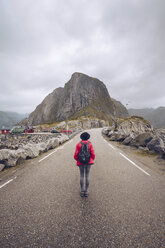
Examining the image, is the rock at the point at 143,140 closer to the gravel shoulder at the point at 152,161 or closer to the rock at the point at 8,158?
the gravel shoulder at the point at 152,161

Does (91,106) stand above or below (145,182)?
above

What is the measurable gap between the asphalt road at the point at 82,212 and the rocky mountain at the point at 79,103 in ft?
369

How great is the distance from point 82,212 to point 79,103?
134 metres

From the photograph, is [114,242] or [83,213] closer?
[114,242]

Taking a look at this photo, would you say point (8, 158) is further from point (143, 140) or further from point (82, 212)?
point (143, 140)

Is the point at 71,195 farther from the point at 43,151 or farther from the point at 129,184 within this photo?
the point at 43,151

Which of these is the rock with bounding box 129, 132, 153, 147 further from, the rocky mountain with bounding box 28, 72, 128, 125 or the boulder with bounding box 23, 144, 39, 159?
the rocky mountain with bounding box 28, 72, 128, 125

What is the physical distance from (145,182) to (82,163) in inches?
118

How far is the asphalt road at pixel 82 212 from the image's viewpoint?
7.08 ft

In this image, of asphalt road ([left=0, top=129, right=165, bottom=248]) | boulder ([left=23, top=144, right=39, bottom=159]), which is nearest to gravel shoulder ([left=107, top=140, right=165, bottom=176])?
asphalt road ([left=0, top=129, right=165, bottom=248])

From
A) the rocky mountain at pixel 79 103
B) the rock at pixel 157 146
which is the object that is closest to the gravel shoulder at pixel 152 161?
the rock at pixel 157 146

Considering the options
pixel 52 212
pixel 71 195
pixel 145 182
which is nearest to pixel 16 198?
pixel 52 212

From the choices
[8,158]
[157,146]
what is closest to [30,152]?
[8,158]

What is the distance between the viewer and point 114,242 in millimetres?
2092
